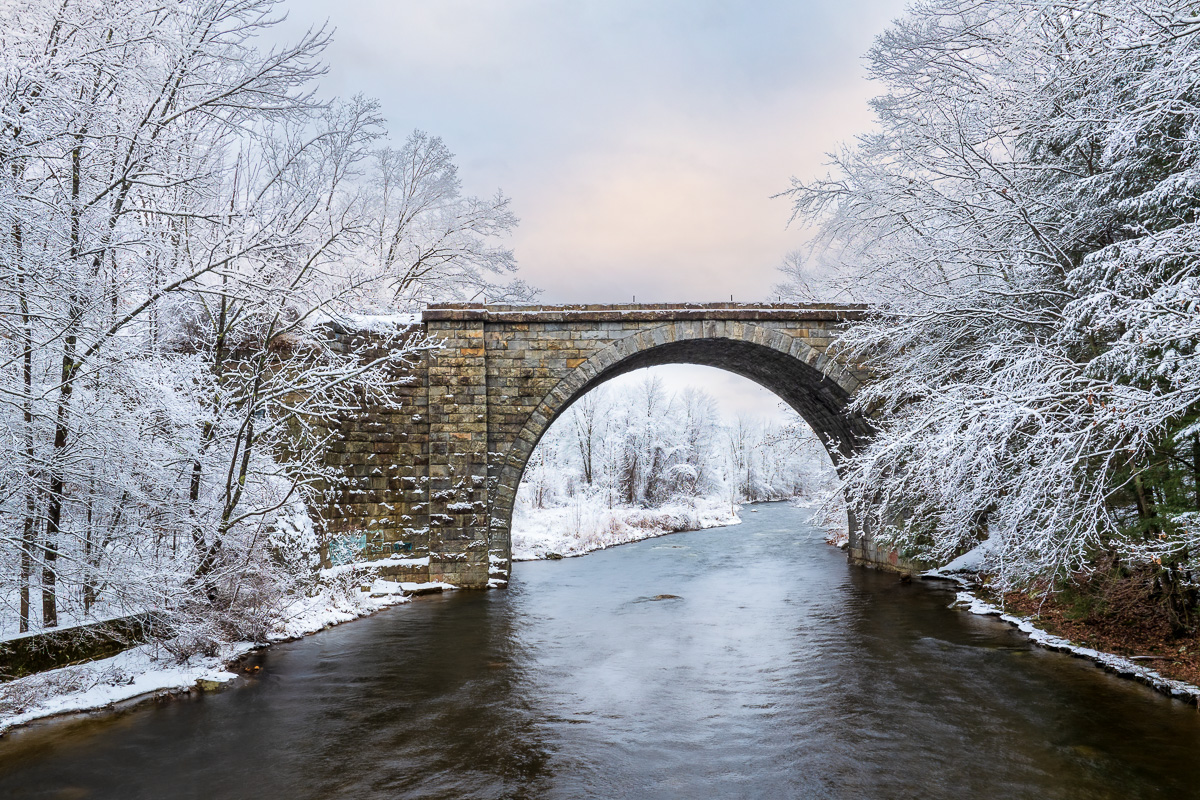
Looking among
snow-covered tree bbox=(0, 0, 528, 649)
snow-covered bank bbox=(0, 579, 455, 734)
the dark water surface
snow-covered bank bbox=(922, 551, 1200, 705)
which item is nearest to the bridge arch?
snow-covered bank bbox=(922, 551, 1200, 705)

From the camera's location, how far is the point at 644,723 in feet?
21.7

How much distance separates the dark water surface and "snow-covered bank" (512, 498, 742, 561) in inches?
441

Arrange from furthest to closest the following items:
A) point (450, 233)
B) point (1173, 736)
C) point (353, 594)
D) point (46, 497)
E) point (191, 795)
→ point (450, 233)
point (353, 594)
point (46, 497)
point (1173, 736)
point (191, 795)

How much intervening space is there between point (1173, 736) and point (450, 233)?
21.6m

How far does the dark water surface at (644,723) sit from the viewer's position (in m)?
5.29

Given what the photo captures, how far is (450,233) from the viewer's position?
76.2 ft

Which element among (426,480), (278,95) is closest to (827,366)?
(426,480)

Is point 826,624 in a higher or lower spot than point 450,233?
lower

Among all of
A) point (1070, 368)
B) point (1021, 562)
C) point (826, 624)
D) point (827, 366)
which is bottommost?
point (826, 624)

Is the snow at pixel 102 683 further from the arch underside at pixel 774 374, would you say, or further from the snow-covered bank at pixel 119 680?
the arch underside at pixel 774 374

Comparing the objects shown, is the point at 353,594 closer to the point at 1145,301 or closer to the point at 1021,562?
the point at 1021,562

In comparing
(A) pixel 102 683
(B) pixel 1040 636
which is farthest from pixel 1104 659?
(A) pixel 102 683

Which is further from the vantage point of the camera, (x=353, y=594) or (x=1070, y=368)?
(x=353, y=594)

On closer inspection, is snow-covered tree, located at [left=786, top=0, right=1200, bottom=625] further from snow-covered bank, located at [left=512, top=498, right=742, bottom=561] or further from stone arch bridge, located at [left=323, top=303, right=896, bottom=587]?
snow-covered bank, located at [left=512, top=498, right=742, bottom=561]
